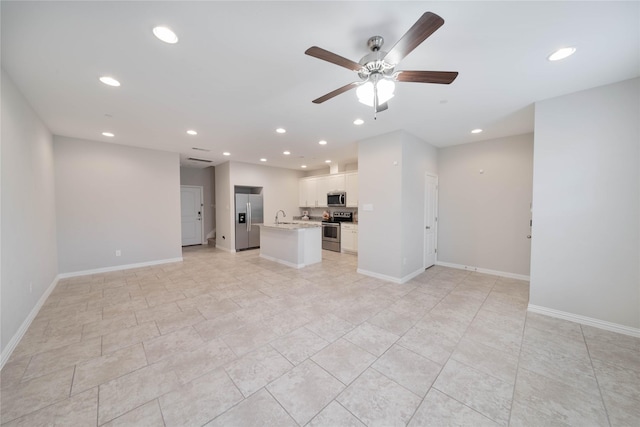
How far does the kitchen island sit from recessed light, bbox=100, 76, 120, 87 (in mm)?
3506

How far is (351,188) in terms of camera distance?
21.9ft

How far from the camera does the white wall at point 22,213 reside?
7.30 ft

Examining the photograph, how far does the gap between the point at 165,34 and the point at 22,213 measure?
9.24ft

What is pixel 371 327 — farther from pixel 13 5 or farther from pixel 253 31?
pixel 13 5

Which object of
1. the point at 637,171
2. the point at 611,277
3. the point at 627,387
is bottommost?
the point at 627,387

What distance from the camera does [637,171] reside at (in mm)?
2424

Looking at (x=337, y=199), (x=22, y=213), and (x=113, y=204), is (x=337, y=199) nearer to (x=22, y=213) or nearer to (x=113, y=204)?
(x=113, y=204)

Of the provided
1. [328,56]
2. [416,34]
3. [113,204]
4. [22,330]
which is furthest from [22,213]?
[416,34]

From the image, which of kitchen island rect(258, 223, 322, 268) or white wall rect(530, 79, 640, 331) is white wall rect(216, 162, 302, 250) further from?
white wall rect(530, 79, 640, 331)

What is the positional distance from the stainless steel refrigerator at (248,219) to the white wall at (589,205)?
6.28m

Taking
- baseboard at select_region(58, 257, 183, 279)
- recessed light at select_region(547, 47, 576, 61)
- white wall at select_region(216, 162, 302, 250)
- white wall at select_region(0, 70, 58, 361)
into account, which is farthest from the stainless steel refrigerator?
recessed light at select_region(547, 47, 576, 61)

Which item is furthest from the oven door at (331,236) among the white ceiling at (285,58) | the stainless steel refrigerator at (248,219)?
the white ceiling at (285,58)

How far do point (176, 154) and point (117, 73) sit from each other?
370 centimetres

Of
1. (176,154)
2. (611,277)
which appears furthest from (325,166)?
(611,277)
